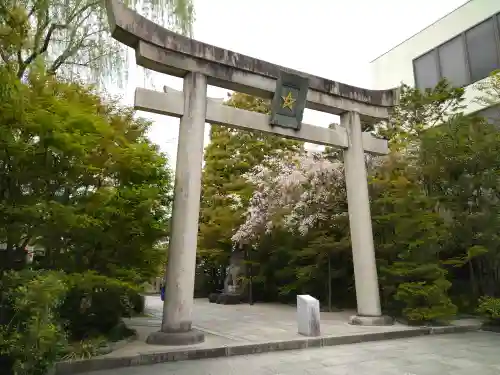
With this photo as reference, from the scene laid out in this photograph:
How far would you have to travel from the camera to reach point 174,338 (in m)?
7.21

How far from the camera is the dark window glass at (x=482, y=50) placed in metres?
15.3

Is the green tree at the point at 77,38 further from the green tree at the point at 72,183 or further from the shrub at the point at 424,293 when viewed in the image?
the shrub at the point at 424,293

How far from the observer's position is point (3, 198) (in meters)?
5.93

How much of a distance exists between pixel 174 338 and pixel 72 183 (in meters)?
3.19

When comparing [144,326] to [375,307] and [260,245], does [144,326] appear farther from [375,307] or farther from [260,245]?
[260,245]

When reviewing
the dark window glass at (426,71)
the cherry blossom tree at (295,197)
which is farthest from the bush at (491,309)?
the dark window glass at (426,71)

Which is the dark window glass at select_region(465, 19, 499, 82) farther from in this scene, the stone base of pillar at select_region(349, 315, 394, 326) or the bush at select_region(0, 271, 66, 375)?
the bush at select_region(0, 271, 66, 375)

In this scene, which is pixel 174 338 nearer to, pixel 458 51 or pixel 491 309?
pixel 491 309

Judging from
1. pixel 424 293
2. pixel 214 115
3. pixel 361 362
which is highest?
pixel 214 115

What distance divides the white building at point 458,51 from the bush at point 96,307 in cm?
1364

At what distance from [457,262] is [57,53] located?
35.6 feet

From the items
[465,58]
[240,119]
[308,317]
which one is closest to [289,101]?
[240,119]

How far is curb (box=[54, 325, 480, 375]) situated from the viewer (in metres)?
6.02

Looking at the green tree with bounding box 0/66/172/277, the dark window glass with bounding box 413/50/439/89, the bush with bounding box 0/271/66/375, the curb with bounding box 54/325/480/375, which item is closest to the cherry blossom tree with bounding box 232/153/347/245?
the curb with bounding box 54/325/480/375
